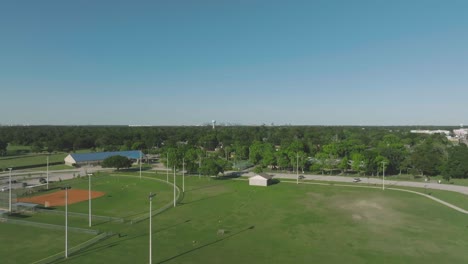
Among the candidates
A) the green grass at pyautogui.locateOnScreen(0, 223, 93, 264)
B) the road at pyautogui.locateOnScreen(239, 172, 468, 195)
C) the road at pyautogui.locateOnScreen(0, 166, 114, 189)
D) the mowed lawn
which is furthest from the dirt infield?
the road at pyautogui.locateOnScreen(239, 172, 468, 195)

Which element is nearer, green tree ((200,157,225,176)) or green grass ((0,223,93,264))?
green grass ((0,223,93,264))

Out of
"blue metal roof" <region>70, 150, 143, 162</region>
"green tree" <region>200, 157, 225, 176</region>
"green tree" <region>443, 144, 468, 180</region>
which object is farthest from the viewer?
"blue metal roof" <region>70, 150, 143, 162</region>

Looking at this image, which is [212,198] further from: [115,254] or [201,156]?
[201,156]

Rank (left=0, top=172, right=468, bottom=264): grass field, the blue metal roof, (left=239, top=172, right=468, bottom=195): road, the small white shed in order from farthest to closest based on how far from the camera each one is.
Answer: the blue metal roof
the small white shed
(left=239, top=172, right=468, bottom=195): road
(left=0, top=172, right=468, bottom=264): grass field

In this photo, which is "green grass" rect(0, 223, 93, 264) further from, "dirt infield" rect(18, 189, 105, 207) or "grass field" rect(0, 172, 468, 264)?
"dirt infield" rect(18, 189, 105, 207)

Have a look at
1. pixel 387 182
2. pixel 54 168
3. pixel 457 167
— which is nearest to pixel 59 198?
pixel 54 168

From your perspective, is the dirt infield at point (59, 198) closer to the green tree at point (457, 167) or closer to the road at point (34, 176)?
A: the road at point (34, 176)

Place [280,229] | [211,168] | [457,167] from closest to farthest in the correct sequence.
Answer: [280,229] → [457,167] → [211,168]

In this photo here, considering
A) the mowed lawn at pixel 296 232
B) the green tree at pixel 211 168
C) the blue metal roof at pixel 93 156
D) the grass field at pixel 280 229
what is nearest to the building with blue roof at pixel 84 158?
the blue metal roof at pixel 93 156

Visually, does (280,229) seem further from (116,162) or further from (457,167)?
(116,162)
